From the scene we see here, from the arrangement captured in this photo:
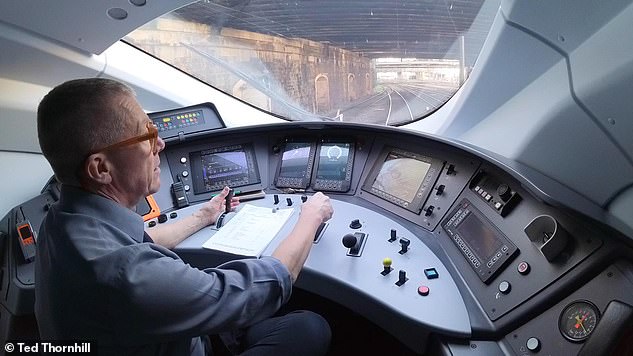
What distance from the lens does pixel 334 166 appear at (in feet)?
7.07

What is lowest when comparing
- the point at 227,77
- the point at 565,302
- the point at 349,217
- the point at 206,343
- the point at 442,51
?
the point at 206,343

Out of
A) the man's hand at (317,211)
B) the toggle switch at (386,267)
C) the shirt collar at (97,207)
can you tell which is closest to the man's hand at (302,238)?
the man's hand at (317,211)

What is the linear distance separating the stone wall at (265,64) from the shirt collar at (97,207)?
5.85ft

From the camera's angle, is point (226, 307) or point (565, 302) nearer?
point (226, 307)

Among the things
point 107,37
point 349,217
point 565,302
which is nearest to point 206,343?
point 349,217

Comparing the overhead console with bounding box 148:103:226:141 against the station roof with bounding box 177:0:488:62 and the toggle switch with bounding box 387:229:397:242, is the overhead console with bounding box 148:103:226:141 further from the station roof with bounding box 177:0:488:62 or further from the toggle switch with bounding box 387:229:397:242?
the toggle switch with bounding box 387:229:397:242

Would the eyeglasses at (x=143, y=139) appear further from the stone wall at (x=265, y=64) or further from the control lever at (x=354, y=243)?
the stone wall at (x=265, y=64)

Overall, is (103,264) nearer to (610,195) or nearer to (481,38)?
(610,195)

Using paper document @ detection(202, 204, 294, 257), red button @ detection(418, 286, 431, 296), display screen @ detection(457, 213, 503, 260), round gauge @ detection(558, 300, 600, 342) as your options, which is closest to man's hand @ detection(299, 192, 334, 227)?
paper document @ detection(202, 204, 294, 257)

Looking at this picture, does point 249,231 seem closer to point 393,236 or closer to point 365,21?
point 393,236

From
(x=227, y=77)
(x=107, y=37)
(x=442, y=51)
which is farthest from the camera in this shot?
(x=227, y=77)

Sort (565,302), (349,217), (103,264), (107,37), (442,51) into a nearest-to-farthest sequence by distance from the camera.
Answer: (103,264) → (565,302) → (349,217) → (442,51) → (107,37)

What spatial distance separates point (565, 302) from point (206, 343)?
3.47 feet

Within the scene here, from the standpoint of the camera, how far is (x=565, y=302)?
40.4 inches
